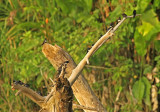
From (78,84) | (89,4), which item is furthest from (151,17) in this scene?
(78,84)

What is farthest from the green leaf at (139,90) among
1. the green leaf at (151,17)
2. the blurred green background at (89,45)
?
the green leaf at (151,17)

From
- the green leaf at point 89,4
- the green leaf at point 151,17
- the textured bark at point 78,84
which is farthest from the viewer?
the green leaf at point 89,4

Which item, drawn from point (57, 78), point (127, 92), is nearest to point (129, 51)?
point (127, 92)

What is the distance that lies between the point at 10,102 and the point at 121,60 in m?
1.65

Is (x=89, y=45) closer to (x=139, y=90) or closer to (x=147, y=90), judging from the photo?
(x=139, y=90)

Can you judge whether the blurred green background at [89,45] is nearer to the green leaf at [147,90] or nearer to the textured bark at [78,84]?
the green leaf at [147,90]

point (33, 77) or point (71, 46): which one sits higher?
point (71, 46)

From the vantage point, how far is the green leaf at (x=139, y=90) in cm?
482

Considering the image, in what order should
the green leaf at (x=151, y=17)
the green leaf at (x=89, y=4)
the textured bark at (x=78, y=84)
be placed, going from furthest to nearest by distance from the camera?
the green leaf at (x=89, y=4)
the green leaf at (x=151, y=17)
the textured bark at (x=78, y=84)

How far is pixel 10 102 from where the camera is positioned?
199 inches

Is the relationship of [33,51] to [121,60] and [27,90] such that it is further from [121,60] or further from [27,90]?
[27,90]

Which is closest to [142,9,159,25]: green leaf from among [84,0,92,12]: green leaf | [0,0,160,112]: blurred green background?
[0,0,160,112]: blurred green background

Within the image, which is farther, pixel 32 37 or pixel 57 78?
pixel 32 37

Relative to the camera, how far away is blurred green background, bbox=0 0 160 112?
4633 mm
